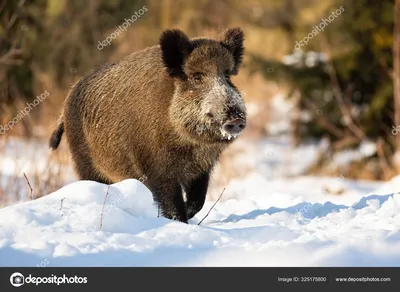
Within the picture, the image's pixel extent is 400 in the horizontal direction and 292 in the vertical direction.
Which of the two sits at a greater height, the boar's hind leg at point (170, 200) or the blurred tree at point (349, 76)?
the blurred tree at point (349, 76)

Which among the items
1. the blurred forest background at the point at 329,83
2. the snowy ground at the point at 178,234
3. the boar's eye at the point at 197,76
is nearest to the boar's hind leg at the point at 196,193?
the snowy ground at the point at 178,234

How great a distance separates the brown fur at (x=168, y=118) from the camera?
20.8 feet

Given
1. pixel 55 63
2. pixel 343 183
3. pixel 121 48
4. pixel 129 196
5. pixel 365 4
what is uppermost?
pixel 121 48

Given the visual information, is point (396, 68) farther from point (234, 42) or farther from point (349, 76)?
point (234, 42)

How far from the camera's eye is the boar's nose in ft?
19.4

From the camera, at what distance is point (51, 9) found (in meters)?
17.7

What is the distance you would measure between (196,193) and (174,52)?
1.41 metres

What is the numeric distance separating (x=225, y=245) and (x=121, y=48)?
18.4 m

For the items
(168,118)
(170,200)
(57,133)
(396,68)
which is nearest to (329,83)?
(396,68)

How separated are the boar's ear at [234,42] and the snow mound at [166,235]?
174 cm

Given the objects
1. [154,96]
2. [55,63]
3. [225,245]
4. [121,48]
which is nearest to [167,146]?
[154,96]

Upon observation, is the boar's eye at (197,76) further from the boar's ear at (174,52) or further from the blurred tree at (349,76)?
the blurred tree at (349,76)

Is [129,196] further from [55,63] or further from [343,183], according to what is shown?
[55,63]

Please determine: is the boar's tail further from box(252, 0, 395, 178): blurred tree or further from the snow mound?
box(252, 0, 395, 178): blurred tree
